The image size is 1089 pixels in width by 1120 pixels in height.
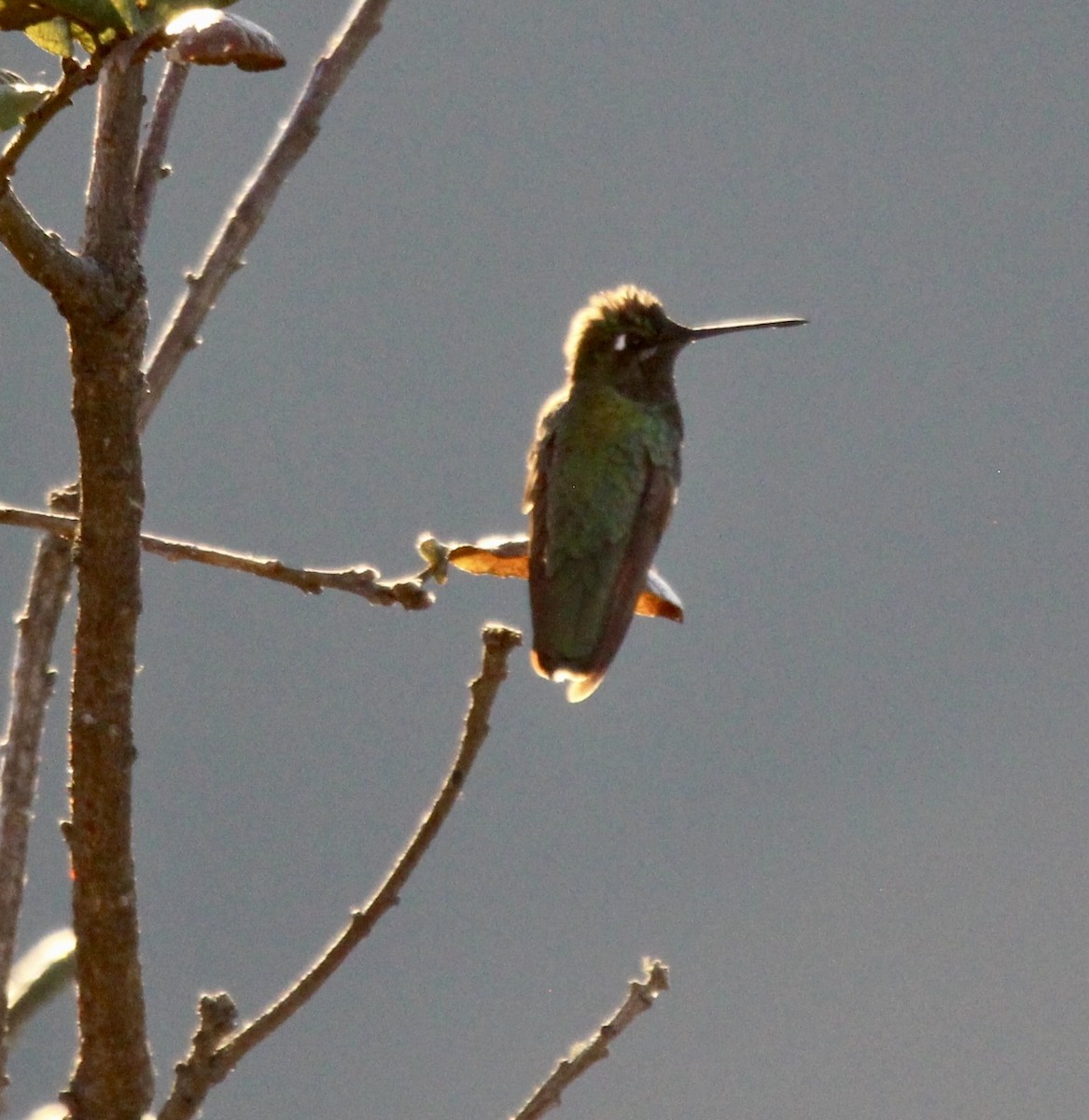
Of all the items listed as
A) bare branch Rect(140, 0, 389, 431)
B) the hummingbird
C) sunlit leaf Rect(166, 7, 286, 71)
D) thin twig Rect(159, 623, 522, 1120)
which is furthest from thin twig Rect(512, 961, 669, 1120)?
sunlit leaf Rect(166, 7, 286, 71)

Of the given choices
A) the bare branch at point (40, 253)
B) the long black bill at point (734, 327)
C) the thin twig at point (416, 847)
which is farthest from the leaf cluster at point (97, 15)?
the long black bill at point (734, 327)

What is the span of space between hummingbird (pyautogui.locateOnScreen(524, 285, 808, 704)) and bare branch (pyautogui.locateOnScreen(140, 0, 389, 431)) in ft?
1.74

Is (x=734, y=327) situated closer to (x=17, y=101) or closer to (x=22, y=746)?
(x=22, y=746)

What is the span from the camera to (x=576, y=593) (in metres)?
2.27

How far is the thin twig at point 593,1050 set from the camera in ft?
5.09

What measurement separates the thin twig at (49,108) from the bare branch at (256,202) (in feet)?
2.04

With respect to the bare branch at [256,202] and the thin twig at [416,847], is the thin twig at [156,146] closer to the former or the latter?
the bare branch at [256,202]

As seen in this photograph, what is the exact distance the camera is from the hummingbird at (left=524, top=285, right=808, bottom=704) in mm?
2197

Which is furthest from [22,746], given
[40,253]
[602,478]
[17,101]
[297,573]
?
[602,478]

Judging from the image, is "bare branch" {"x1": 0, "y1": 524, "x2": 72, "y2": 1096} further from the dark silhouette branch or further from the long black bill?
the long black bill

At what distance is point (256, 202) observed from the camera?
1913 millimetres

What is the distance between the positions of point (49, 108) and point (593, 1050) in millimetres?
949

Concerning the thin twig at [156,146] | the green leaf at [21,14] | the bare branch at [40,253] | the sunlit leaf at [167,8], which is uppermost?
the thin twig at [156,146]

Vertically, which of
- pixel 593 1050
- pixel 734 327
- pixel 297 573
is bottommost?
pixel 593 1050
